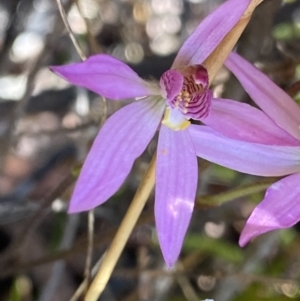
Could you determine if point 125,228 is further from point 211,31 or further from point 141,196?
point 211,31

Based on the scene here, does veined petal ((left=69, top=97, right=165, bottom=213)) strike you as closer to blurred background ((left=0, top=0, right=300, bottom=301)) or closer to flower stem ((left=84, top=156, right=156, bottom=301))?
flower stem ((left=84, top=156, right=156, bottom=301))

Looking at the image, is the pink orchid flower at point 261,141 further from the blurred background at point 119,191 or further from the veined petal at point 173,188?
the blurred background at point 119,191

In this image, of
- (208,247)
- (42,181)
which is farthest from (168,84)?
(42,181)

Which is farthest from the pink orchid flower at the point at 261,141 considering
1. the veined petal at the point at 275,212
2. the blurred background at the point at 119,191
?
the blurred background at the point at 119,191

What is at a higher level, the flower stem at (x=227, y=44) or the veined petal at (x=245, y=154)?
the flower stem at (x=227, y=44)

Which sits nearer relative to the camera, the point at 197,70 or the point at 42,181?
the point at 197,70

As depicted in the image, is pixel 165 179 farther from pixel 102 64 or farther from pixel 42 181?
pixel 42 181
